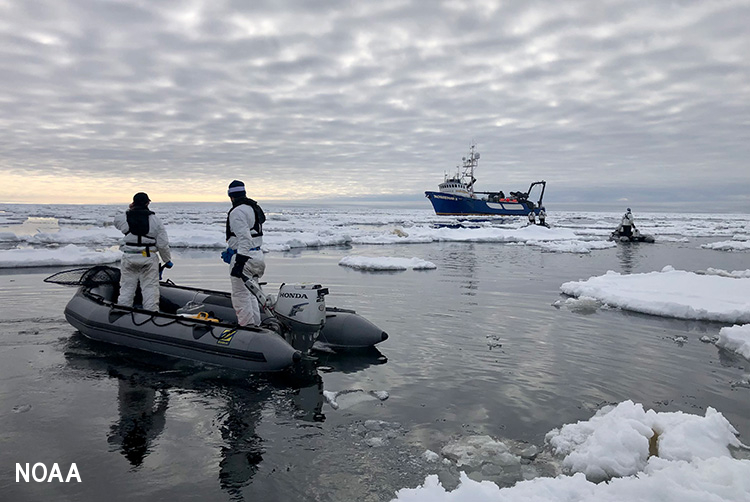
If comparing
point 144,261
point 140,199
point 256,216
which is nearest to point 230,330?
point 256,216

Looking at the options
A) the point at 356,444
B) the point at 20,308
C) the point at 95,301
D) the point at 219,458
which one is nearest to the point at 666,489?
the point at 356,444

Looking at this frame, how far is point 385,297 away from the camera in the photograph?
432 inches

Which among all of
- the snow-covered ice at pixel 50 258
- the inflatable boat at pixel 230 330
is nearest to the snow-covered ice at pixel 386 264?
the inflatable boat at pixel 230 330

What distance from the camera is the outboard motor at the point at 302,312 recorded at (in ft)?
20.6

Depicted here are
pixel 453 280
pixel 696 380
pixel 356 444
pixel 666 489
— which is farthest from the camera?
pixel 453 280

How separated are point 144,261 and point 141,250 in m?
0.18

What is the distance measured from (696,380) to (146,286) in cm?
752

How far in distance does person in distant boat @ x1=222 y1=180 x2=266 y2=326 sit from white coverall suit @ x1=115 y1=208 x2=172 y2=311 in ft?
4.69

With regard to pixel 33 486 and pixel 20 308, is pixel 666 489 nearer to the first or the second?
pixel 33 486

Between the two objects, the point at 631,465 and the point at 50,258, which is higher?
the point at 50,258

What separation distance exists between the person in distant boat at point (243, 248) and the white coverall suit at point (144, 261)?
4.69 feet

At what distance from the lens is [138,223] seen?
277 inches

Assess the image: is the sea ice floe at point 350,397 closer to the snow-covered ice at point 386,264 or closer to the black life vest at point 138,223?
the black life vest at point 138,223

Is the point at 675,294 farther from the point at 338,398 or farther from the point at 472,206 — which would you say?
the point at 472,206
